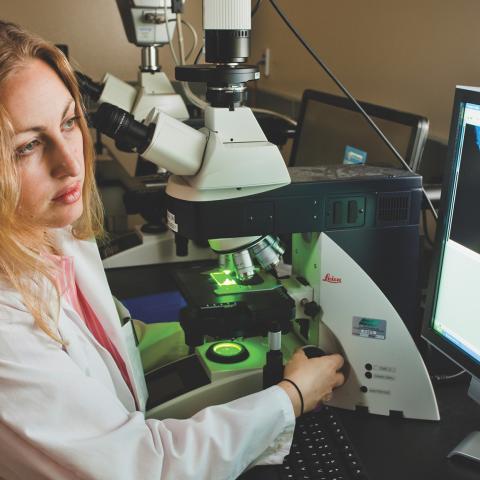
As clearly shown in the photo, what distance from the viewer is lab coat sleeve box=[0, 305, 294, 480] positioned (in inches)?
31.6

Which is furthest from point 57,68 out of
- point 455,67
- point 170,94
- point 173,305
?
point 455,67

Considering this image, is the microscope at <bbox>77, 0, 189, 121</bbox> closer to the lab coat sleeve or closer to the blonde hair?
the blonde hair


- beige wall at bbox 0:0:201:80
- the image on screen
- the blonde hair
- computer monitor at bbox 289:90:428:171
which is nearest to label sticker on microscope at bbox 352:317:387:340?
the image on screen

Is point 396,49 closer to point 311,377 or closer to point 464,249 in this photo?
point 464,249

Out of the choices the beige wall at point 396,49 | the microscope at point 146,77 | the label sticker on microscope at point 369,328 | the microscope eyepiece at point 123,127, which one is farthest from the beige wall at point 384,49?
the microscope eyepiece at point 123,127

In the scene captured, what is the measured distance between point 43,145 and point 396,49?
1.45 m

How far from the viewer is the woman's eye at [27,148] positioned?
87 centimetres

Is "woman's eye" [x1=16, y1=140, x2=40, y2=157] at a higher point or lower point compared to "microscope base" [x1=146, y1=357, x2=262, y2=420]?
higher

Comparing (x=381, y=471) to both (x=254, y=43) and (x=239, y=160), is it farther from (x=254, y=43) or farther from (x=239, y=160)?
(x=254, y=43)

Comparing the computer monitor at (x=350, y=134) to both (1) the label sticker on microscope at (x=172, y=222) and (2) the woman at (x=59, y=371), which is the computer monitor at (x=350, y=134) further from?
(2) the woman at (x=59, y=371)

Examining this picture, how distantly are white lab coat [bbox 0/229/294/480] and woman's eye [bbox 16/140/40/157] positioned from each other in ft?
0.63

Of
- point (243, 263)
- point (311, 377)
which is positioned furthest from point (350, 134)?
point (311, 377)

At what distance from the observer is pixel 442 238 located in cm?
105

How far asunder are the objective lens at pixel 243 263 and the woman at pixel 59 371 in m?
0.19
